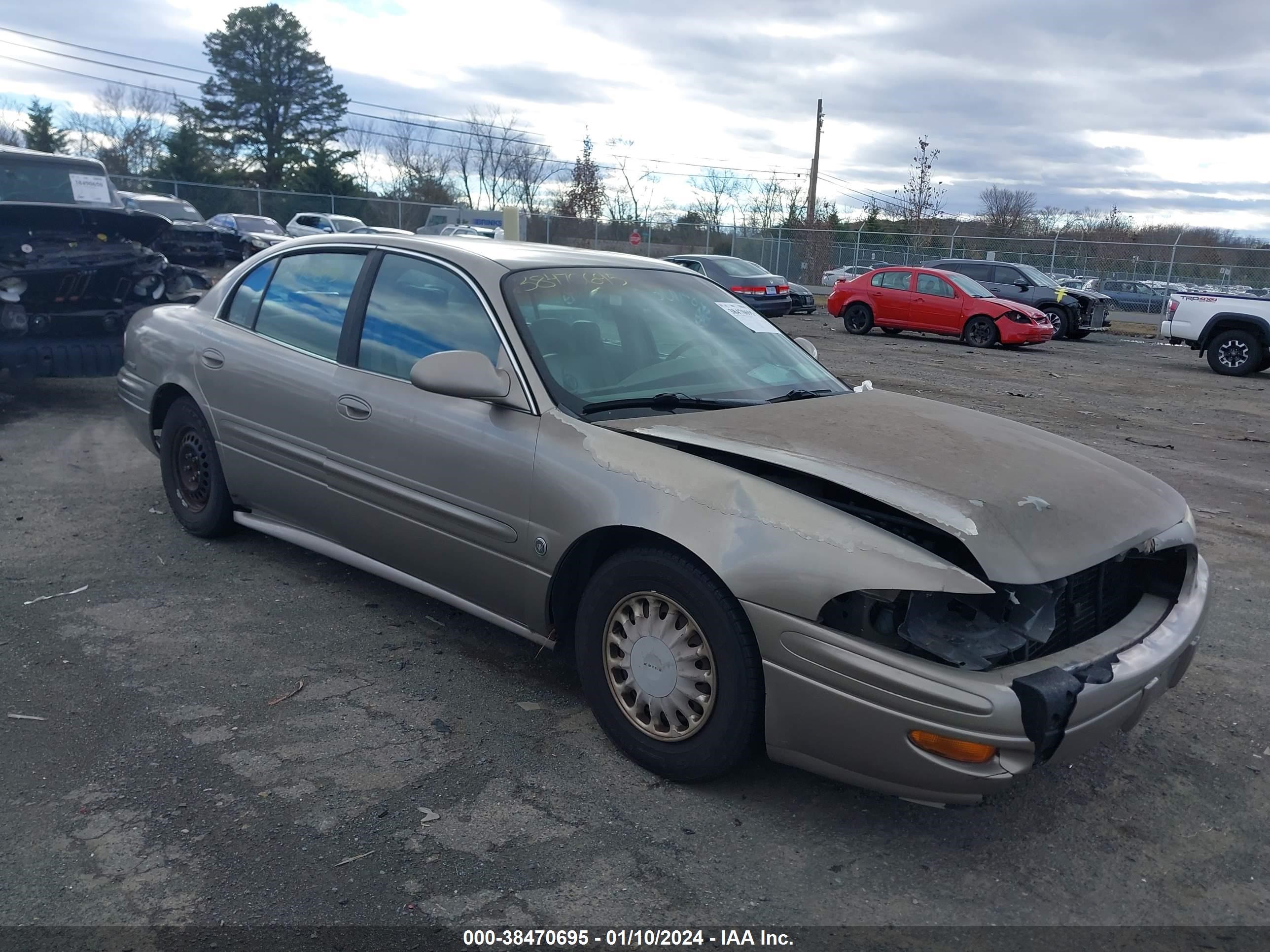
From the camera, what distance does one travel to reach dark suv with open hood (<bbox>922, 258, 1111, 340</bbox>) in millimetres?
21031

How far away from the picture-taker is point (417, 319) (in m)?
3.95

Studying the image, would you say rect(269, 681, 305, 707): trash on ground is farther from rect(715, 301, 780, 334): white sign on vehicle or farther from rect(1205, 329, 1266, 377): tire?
rect(1205, 329, 1266, 377): tire

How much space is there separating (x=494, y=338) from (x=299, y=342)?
1.21 meters

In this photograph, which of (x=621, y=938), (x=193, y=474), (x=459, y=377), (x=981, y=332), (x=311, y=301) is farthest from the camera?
(x=981, y=332)

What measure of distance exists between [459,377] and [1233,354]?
1606cm

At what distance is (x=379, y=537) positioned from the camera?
398cm

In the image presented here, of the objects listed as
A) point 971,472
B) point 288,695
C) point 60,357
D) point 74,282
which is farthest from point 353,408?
point 74,282

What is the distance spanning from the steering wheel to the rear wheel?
19.3 metres

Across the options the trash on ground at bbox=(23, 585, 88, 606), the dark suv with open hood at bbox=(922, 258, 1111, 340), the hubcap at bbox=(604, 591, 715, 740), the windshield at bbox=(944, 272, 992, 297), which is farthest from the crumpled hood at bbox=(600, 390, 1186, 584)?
the dark suv with open hood at bbox=(922, 258, 1111, 340)

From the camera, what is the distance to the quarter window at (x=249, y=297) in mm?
4762

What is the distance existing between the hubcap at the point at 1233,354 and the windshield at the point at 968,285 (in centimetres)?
428

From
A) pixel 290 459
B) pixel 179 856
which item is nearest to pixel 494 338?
pixel 290 459

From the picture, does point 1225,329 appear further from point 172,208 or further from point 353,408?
point 172,208

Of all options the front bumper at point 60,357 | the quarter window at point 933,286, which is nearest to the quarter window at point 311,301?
the front bumper at point 60,357
